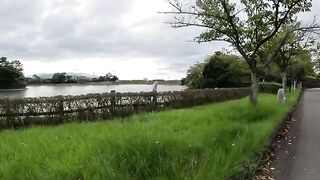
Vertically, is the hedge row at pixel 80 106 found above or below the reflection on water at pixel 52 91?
below

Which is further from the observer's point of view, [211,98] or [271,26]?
[211,98]

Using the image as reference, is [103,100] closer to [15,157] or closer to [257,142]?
[257,142]

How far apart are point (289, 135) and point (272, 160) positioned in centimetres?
412

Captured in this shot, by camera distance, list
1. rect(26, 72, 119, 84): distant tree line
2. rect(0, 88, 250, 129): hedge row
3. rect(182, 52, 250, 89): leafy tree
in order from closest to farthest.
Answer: rect(0, 88, 250, 129): hedge row, rect(26, 72, 119, 84): distant tree line, rect(182, 52, 250, 89): leafy tree

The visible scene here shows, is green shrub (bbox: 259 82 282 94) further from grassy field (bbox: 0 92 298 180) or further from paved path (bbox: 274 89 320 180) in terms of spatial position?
grassy field (bbox: 0 92 298 180)

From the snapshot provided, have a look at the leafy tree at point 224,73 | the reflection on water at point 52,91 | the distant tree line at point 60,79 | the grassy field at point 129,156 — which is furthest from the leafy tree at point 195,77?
the grassy field at point 129,156

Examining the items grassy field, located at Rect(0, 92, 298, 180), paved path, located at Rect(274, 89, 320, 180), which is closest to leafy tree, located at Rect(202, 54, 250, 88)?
paved path, located at Rect(274, 89, 320, 180)

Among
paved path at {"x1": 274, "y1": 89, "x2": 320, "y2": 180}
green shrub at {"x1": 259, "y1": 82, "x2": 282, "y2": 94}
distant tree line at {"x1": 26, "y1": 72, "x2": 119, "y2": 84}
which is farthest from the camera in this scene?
green shrub at {"x1": 259, "y1": 82, "x2": 282, "y2": 94}

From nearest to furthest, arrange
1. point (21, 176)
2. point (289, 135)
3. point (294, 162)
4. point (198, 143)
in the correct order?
point (21, 176), point (198, 143), point (294, 162), point (289, 135)

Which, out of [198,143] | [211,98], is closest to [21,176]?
[198,143]

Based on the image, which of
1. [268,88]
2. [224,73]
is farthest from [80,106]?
[224,73]

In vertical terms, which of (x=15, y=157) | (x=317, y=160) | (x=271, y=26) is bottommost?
(x=317, y=160)

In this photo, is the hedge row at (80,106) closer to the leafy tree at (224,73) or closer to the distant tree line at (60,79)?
the distant tree line at (60,79)

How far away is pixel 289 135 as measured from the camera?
1261 centimetres
